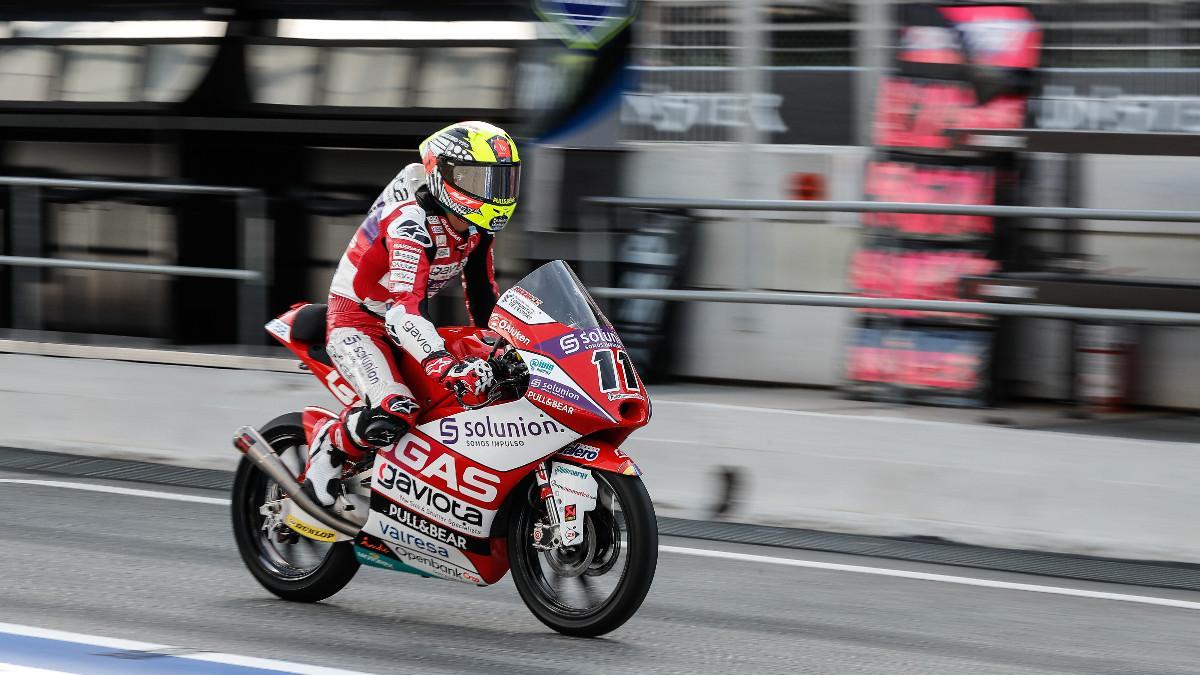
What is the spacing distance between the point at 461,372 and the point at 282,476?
119 cm

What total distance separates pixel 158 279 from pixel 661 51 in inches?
146

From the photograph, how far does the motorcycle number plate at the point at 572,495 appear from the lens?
6.01m

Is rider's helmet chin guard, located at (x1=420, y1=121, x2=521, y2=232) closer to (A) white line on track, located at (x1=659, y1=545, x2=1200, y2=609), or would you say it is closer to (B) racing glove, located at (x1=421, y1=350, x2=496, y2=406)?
(B) racing glove, located at (x1=421, y1=350, x2=496, y2=406)

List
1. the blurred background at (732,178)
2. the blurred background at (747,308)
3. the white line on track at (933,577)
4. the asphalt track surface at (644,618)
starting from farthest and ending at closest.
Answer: the blurred background at (732,178)
the white line on track at (933,577)
the blurred background at (747,308)
the asphalt track surface at (644,618)

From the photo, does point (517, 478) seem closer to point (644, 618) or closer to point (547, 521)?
point (547, 521)

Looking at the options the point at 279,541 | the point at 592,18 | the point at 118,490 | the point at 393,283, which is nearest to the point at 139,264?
the point at 118,490

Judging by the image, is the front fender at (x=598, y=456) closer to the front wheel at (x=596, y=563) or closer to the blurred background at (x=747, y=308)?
the front wheel at (x=596, y=563)

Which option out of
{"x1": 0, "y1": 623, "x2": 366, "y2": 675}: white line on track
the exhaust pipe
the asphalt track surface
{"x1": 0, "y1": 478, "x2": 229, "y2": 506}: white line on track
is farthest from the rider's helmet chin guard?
{"x1": 0, "y1": 478, "x2": 229, "y2": 506}: white line on track

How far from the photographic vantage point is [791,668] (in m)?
5.89

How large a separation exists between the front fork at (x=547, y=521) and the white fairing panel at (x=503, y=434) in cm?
7

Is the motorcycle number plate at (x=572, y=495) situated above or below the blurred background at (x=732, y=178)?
below

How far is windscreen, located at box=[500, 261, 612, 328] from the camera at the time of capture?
6.09m

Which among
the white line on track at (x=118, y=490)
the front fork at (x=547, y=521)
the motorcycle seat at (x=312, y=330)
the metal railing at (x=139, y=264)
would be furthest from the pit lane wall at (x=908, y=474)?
the front fork at (x=547, y=521)

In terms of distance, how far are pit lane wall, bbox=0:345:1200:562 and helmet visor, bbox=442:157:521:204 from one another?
335 centimetres
